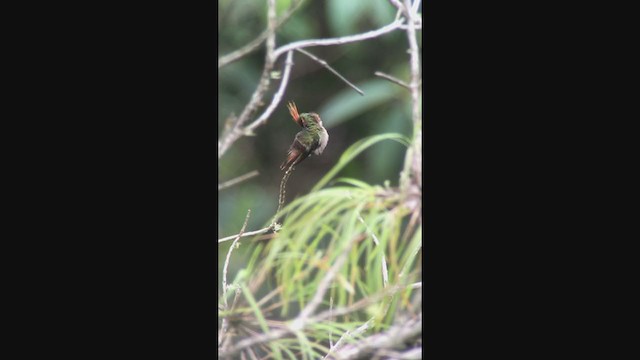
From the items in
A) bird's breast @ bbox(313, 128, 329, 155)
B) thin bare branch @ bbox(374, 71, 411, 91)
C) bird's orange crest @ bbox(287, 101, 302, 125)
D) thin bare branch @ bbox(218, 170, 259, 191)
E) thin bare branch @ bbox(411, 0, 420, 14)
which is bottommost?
thin bare branch @ bbox(218, 170, 259, 191)

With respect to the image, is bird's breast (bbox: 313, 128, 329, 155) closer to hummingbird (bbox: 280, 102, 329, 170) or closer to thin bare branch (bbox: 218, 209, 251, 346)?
hummingbird (bbox: 280, 102, 329, 170)

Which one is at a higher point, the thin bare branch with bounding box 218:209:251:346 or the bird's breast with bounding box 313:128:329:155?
the bird's breast with bounding box 313:128:329:155

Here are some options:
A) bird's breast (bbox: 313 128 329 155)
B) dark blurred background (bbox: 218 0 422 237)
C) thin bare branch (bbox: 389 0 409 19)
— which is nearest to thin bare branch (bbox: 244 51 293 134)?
dark blurred background (bbox: 218 0 422 237)

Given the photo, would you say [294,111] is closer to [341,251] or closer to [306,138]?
[306,138]

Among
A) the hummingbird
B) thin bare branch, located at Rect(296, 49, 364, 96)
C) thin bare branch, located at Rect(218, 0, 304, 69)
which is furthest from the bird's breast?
thin bare branch, located at Rect(218, 0, 304, 69)

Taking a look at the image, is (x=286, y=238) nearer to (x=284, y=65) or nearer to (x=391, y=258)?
(x=391, y=258)
